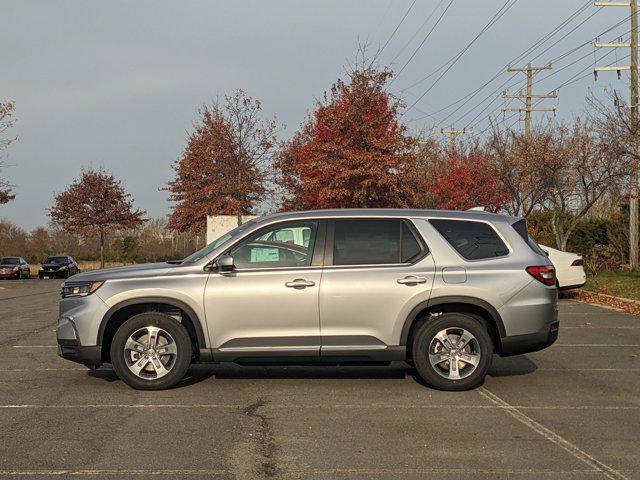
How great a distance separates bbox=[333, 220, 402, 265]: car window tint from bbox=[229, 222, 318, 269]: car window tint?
0.29 m

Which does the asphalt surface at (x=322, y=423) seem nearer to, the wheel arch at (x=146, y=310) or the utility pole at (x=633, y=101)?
the wheel arch at (x=146, y=310)

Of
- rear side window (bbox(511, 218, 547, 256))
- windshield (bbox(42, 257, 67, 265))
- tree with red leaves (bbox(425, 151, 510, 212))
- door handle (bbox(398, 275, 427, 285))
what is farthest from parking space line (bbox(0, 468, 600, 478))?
windshield (bbox(42, 257, 67, 265))

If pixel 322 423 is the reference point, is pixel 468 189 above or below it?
above

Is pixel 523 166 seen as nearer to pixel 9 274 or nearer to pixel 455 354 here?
pixel 455 354

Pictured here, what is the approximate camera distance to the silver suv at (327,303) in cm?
737

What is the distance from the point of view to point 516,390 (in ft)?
25.3

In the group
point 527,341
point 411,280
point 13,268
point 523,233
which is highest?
point 523,233

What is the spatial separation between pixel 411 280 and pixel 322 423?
6.10 ft

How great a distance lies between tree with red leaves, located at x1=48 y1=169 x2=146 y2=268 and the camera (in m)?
52.7

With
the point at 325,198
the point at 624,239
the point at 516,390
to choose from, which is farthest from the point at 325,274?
the point at 624,239

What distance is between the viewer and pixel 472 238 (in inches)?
305

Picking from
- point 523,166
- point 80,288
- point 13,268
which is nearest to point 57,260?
point 13,268

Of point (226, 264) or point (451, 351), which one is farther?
point (451, 351)

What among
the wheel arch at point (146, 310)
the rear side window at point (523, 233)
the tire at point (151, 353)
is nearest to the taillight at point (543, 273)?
the rear side window at point (523, 233)
